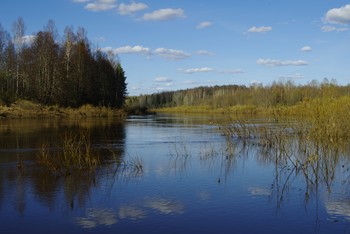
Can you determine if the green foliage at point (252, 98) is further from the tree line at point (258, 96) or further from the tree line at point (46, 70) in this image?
the tree line at point (46, 70)

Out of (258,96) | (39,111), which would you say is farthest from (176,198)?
(258,96)

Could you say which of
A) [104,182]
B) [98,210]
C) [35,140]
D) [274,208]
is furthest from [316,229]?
[35,140]

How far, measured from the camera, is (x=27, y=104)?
4734 centimetres

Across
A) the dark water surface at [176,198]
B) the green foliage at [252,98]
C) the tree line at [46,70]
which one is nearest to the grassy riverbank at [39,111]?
the tree line at [46,70]

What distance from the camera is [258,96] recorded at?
9138 centimetres

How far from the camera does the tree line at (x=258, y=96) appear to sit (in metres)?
18.1

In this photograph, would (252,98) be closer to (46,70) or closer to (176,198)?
(46,70)

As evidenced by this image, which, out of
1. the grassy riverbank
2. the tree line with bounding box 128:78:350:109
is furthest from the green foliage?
the grassy riverbank

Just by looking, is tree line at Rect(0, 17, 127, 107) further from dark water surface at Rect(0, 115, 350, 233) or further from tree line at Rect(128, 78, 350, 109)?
dark water surface at Rect(0, 115, 350, 233)

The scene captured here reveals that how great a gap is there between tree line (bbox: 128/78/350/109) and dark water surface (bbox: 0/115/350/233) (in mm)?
4642

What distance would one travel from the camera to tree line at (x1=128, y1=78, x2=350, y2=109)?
18.1m

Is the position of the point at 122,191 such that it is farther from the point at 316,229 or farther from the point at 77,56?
the point at 77,56

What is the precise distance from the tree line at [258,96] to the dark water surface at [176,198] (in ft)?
15.2

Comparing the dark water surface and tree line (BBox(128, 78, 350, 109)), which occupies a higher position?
tree line (BBox(128, 78, 350, 109))
